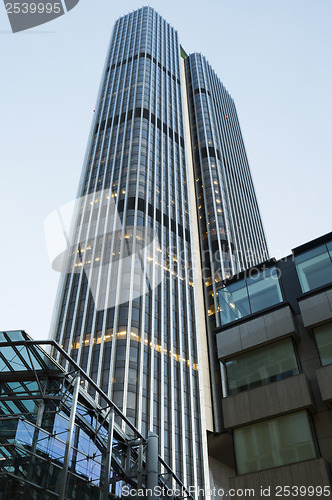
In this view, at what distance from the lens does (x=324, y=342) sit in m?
17.6

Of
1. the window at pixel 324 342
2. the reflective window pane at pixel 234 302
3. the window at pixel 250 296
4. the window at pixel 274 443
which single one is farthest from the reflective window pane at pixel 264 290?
the window at pixel 274 443

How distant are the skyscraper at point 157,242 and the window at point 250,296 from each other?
153 feet

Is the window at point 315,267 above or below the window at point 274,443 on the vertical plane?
above

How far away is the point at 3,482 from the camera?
17.8m

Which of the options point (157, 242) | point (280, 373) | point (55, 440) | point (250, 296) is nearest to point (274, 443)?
point (280, 373)

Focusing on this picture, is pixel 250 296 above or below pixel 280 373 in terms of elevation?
above

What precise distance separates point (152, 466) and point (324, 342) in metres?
11.9

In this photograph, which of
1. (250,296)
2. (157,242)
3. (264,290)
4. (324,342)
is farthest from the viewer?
(157,242)

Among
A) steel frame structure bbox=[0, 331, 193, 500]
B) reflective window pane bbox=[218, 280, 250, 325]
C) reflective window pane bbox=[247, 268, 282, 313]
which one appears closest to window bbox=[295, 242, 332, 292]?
reflective window pane bbox=[247, 268, 282, 313]

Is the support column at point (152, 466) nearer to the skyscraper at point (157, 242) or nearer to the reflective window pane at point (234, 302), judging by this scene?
the reflective window pane at point (234, 302)

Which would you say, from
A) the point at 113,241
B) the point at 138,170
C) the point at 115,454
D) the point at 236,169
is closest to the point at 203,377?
the point at 113,241

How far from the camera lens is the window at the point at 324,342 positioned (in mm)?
17141

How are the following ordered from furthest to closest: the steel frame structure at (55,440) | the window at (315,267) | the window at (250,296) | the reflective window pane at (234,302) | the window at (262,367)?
the reflective window pane at (234,302) → the window at (250,296) → the window at (315,267) → the steel frame structure at (55,440) → the window at (262,367)

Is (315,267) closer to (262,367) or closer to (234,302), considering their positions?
(234,302)
